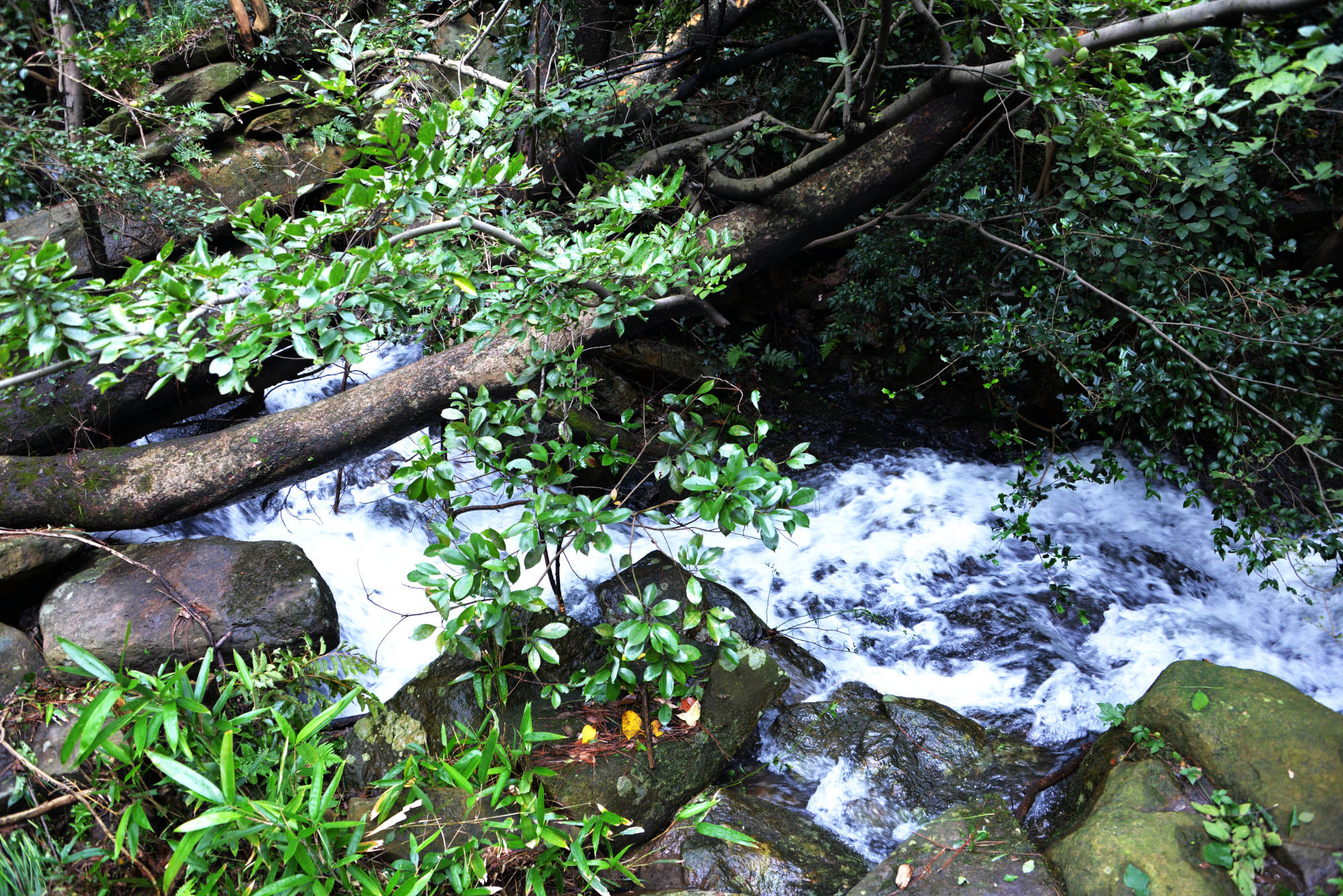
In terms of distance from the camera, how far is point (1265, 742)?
2305 mm

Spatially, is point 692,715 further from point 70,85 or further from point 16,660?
point 70,85

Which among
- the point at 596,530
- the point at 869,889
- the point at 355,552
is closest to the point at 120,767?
the point at 596,530

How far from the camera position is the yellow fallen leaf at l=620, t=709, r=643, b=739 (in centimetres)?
287

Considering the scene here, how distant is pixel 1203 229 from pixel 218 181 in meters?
7.07

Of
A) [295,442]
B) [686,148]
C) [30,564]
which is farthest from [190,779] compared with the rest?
[686,148]

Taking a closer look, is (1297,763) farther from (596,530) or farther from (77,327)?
(77,327)

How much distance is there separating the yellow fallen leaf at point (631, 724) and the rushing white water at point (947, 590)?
2.67 feet

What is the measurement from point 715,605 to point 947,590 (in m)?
1.65

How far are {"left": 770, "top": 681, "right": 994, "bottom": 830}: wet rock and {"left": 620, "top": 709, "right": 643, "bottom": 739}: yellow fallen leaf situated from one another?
28.0 inches

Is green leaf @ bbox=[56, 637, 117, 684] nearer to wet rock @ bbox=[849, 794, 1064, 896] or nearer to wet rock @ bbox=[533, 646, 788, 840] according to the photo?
wet rock @ bbox=[533, 646, 788, 840]

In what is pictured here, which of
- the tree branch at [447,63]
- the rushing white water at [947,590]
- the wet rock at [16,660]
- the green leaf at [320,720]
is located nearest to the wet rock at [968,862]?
the rushing white water at [947,590]

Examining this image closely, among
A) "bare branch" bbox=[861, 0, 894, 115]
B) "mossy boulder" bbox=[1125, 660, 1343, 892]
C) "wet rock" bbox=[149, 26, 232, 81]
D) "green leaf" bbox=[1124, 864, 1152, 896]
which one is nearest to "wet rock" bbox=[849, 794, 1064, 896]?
"green leaf" bbox=[1124, 864, 1152, 896]

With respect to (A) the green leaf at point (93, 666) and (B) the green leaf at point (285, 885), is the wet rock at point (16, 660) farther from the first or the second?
(B) the green leaf at point (285, 885)

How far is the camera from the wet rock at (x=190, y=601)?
3.06 metres
